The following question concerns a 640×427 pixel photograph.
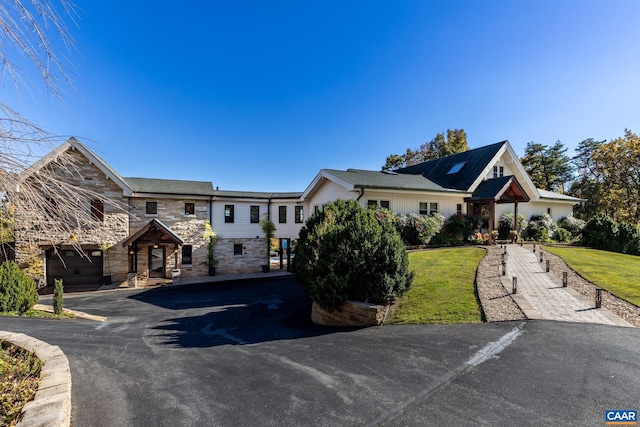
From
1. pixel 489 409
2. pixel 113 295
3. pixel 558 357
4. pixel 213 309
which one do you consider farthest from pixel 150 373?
pixel 113 295

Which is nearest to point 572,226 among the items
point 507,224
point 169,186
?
point 507,224

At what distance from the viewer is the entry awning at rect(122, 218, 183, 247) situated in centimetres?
1892

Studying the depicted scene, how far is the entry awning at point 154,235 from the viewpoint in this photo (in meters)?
18.9

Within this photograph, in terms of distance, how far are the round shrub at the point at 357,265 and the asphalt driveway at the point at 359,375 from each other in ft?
4.08

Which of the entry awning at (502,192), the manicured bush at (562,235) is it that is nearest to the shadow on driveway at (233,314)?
the entry awning at (502,192)

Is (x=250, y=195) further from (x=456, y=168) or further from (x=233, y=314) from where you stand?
(x=456, y=168)

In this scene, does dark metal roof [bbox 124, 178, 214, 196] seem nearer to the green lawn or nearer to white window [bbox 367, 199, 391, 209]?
white window [bbox 367, 199, 391, 209]

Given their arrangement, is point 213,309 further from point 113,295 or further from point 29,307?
point 113,295

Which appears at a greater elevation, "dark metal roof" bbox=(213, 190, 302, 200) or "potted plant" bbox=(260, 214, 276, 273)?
"dark metal roof" bbox=(213, 190, 302, 200)

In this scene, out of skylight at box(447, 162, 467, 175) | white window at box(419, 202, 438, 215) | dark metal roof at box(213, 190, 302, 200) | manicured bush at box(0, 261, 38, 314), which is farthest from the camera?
skylight at box(447, 162, 467, 175)

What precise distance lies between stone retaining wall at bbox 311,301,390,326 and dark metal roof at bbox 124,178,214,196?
1651 cm

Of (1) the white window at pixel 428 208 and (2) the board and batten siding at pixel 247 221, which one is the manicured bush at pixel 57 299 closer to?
(2) the board and batten siding at pixel 247 221

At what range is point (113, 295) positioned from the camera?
16734mm

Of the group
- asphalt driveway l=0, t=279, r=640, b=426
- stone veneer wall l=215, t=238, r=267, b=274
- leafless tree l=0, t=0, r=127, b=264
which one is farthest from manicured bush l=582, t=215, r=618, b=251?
leafless tree l=0, t=0, r=127, b=264
